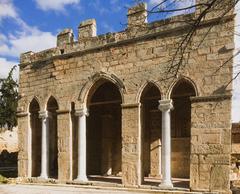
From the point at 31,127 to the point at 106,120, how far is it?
3.41 meters

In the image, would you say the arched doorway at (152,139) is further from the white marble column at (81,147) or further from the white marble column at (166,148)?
the white marble column at (166,148)

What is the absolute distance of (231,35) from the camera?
1007 centimetres

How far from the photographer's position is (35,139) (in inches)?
590

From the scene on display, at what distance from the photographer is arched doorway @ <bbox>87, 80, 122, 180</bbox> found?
52.5 feet

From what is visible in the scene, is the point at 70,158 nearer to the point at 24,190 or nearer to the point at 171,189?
the point at 24,190

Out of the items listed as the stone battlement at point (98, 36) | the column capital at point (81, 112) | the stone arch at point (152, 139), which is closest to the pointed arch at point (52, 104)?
the column capital at point (81, 112)

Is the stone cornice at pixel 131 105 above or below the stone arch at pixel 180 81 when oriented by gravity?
below

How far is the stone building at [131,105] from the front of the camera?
33.5 feet

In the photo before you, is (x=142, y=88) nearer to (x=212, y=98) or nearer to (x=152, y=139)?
(x=212, y=98)

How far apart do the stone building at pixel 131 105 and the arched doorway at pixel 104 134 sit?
0.04 meters

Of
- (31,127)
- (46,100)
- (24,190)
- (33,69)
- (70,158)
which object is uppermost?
(33,69)

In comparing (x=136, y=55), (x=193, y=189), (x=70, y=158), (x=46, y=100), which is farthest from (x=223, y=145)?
(x=46, y=100)

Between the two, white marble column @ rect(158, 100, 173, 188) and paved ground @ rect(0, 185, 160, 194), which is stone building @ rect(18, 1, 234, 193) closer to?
white marble column @ rect(158, 100, 173, 188)

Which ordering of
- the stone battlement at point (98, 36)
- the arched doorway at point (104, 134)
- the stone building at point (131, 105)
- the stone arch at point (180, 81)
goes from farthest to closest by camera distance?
1. the arched doorway at point (104, 134)
2. the stone battlement at point (98, 36)
3. the stone arch at point (180, 81)
4. the stone building at point (131, 105)
